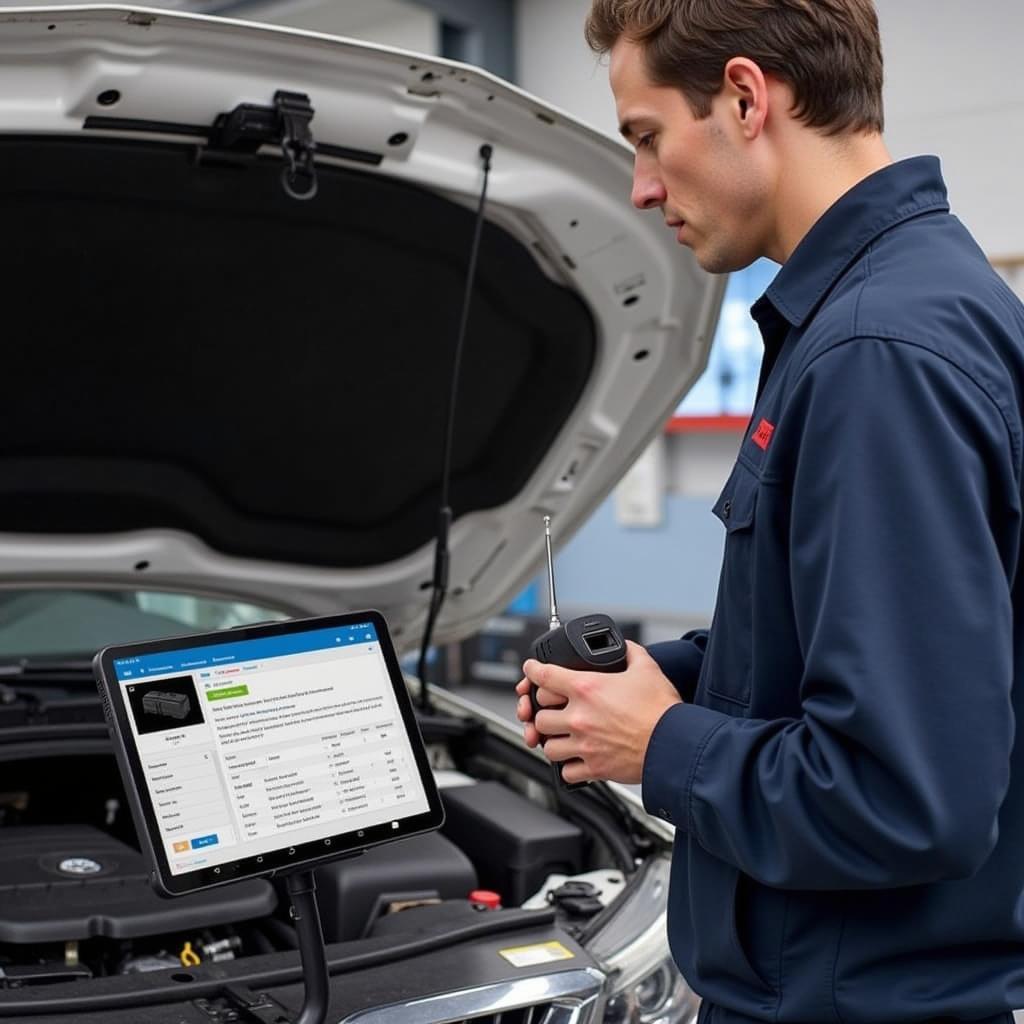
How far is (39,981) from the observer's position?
1.55 metres

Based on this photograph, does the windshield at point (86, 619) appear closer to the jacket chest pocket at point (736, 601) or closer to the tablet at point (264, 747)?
the tablet at point (264, 747)

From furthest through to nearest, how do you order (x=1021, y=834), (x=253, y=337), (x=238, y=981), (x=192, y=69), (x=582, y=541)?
(x=582, y=541), (x=253, y=337), (x=192, y=69), (x=238, y=981), (x=1021, y=834)

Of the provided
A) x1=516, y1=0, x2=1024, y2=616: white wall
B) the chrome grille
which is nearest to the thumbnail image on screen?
the chrome grille

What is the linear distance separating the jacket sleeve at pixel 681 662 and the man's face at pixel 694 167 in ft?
1.29

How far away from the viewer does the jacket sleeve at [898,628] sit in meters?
0.91

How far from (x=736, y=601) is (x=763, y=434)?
0.14 m

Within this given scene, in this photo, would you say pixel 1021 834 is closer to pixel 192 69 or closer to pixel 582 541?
pixel 192 69

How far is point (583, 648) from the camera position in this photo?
1.12 metres

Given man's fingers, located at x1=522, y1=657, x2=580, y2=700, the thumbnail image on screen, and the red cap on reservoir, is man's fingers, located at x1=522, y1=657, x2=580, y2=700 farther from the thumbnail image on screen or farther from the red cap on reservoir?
the red cap on reservoir

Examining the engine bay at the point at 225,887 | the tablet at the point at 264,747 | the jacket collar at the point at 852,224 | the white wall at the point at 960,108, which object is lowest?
the engine bay at the point at 225,887

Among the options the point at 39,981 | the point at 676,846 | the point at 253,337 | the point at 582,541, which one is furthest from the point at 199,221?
the point at 582,541

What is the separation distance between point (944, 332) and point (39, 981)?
1.25m

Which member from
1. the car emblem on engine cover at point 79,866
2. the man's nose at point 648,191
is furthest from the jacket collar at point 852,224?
the car emblem on engine cover at point 79,866

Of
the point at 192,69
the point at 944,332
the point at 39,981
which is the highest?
the point at 192,69
